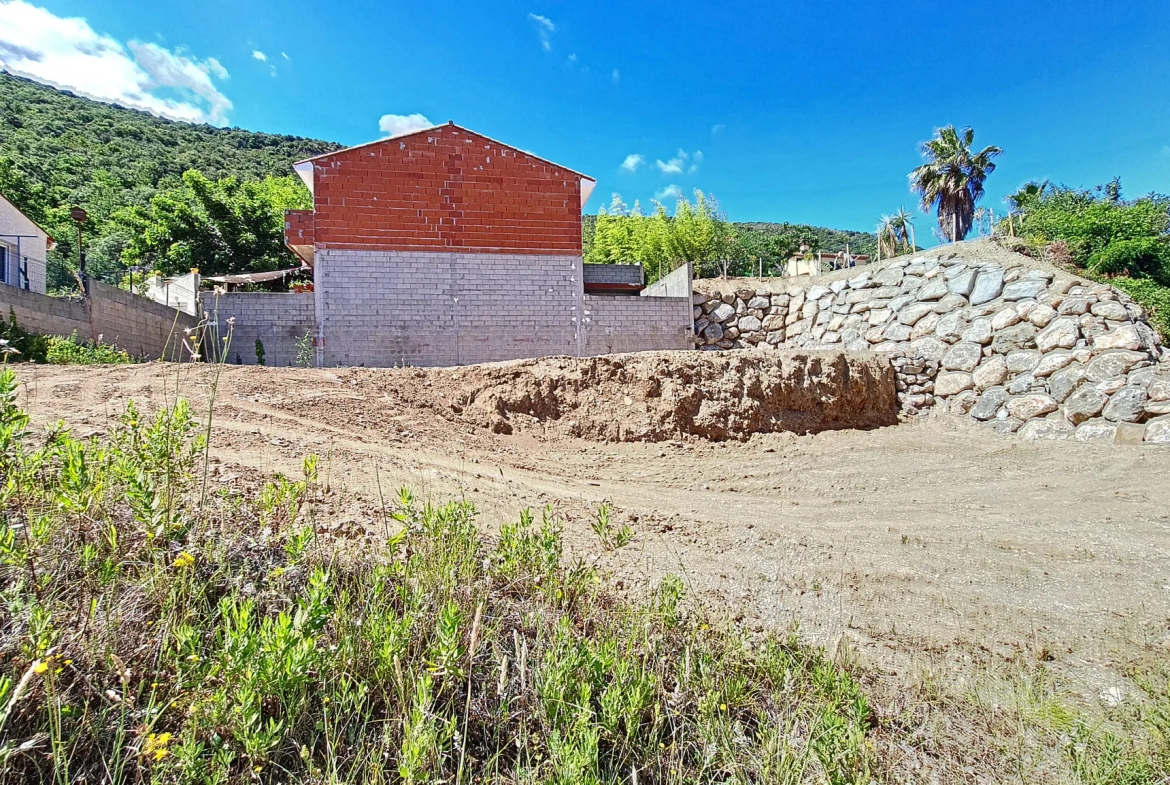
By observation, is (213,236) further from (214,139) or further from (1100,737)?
(214,139)

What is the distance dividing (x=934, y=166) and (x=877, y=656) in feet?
133

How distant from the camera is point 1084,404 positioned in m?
9.39

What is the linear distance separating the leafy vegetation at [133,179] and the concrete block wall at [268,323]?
9782mm

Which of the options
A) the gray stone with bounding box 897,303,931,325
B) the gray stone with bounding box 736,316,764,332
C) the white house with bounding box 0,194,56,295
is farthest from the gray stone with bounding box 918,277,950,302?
the white house with bounding box 0,194,56,295

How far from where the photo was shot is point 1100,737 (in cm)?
253

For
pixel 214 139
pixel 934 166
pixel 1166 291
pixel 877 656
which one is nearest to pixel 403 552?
pixel 877 656

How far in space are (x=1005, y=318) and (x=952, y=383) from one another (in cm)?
189

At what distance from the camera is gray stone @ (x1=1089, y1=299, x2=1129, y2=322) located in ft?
33.0

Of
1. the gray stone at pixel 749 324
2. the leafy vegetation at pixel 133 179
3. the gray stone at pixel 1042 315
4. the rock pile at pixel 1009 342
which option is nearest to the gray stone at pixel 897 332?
the rock pile at pixel 1009 342

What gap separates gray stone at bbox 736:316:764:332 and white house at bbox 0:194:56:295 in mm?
23004

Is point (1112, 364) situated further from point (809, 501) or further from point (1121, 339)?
point (809, 501)

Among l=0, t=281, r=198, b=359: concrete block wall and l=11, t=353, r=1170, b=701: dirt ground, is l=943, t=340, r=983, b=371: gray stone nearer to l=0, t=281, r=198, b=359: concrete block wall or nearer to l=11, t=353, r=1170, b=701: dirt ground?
l=11, t=353, r=1170, b=701: dirt ground

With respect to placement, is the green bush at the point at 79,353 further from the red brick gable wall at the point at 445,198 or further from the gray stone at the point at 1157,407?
the gray stone at the point at 1157,407

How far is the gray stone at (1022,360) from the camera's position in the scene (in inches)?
407
